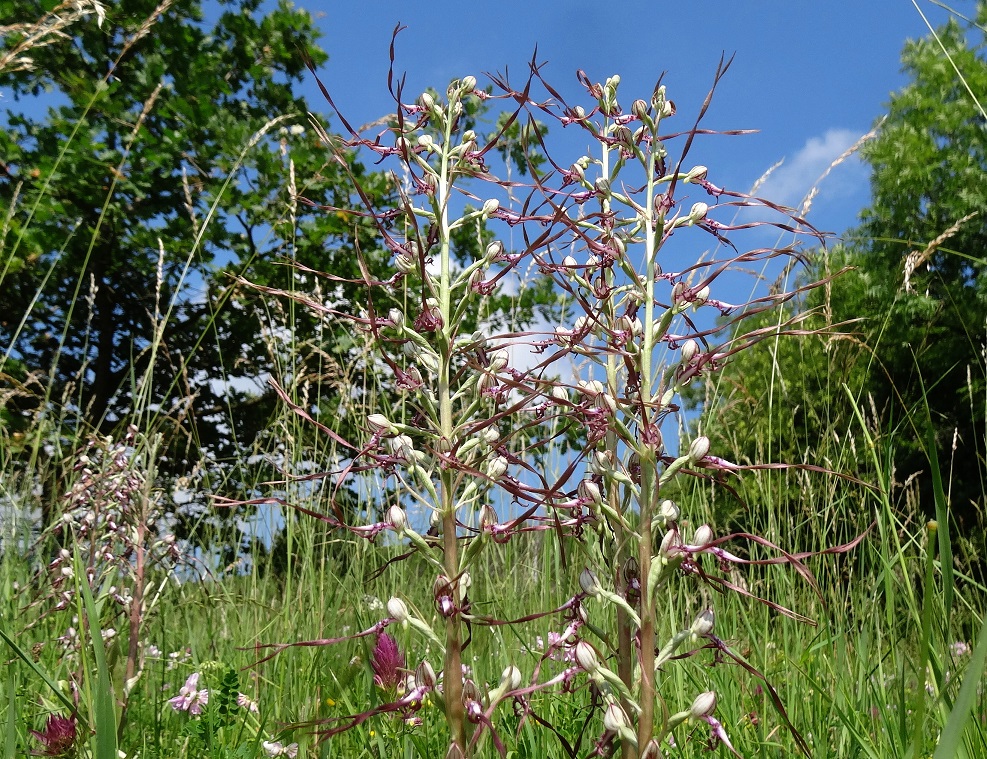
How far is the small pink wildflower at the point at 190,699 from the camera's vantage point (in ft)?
7.67

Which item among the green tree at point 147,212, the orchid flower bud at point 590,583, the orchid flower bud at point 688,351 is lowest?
Answer: the orchid flower bud at point 590,583

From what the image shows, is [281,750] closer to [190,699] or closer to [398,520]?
[190,699]

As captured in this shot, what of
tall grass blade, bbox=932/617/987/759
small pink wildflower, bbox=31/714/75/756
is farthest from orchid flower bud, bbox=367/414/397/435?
small pink wildflower, bbox=31/714/75/756

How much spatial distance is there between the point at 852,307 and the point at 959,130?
5.46m

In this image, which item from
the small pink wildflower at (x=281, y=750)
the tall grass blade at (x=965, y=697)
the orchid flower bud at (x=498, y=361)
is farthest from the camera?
the small pink wildflower at (x=281, y=750)

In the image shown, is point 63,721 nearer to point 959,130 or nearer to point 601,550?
point 601,550

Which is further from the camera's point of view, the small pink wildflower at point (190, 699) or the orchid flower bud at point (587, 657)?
the small pink wildflower at point (190, 699)

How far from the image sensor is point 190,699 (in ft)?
7.82

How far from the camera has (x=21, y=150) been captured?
30.6 feet

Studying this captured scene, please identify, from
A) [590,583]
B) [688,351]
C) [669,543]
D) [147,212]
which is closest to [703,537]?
[669,543]

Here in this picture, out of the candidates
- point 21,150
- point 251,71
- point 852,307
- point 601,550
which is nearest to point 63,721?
point 601,550

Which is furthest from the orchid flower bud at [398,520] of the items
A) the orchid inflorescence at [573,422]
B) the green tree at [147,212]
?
the green tree at [147,212]

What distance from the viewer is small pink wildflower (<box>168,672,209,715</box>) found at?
92.0 inches

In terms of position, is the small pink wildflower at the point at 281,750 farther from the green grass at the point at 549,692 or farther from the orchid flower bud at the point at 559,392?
the orchid flower bud at the point at 559,392
